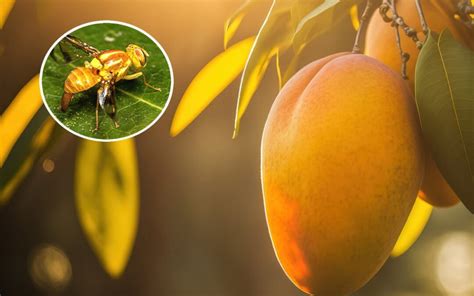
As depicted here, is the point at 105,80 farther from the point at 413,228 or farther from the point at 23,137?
the point at 413,228

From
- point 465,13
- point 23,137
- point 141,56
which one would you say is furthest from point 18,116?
point 465,13

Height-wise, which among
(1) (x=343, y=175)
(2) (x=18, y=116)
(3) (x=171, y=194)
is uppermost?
(1) (x=343, y=175)

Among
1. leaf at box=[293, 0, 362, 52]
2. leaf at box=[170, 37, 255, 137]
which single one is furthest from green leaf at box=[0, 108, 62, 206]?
leaf at box=[293, 0, 362, 52]

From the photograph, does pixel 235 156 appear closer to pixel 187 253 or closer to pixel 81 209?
pixel 187 253

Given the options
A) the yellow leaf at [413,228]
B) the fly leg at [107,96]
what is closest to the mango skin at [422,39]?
the yellow leaf at [413,228]

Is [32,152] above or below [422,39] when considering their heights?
below

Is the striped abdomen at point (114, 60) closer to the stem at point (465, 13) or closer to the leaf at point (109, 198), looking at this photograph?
the leaf at point (109, 198)

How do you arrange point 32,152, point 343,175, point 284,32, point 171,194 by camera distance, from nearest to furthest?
point 343,175 → point 284,32 → point 32,152 → point 171,194
